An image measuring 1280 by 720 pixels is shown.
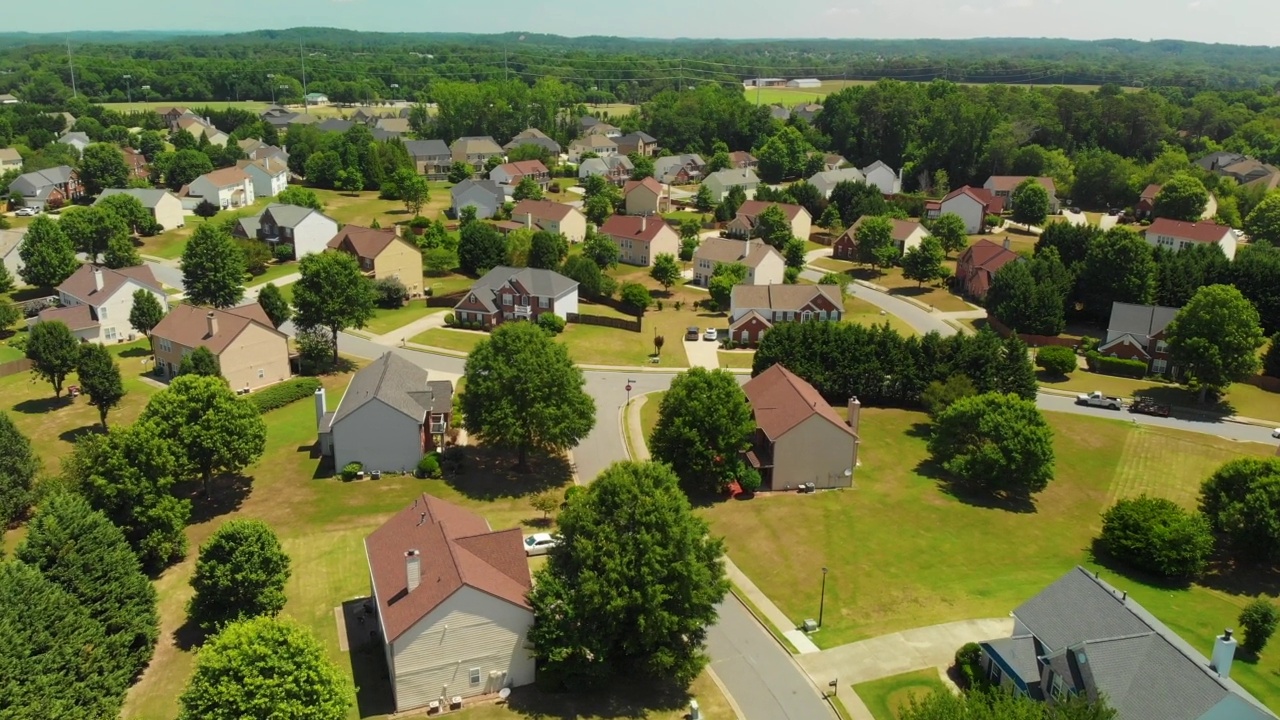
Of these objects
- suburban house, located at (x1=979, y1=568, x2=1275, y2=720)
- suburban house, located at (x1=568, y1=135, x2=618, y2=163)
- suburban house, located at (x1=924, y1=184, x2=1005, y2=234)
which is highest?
suburban house, located at (x1=568, y1=135, x2=618, y2=163)

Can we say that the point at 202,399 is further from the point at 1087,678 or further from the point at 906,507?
the point at 1087,678

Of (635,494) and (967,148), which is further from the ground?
(967,148)

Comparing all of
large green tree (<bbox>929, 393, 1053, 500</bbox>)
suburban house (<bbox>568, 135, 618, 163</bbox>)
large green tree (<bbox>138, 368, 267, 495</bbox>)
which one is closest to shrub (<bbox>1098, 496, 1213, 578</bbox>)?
large green tree (<bbox>929, 393, 1053, 500</bbox>)

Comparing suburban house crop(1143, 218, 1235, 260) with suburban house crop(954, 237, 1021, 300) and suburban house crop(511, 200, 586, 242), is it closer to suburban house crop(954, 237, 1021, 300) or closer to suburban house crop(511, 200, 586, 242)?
suburban house crop(954, 237, 1021, 300)

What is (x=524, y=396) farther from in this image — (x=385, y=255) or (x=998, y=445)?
(x=385, y=255)

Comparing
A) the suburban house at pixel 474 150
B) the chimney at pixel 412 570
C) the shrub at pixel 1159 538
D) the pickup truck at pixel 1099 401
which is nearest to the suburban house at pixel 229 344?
the chimney at pixel 412 570

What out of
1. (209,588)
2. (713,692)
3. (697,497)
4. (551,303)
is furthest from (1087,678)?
(551,303)

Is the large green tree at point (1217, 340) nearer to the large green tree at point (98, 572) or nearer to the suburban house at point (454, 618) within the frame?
the suburban house at point (454, 618)
